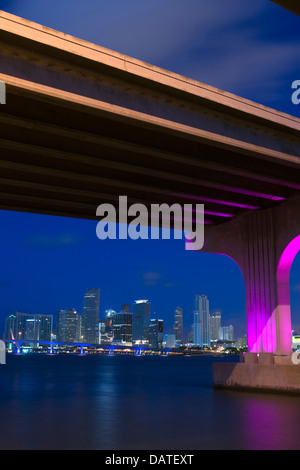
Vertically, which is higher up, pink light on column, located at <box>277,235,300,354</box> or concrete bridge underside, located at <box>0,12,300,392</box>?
concrete bridge underside, located at <box>0,12,300,392</box>

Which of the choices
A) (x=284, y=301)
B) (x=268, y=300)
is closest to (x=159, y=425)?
(x=268, y=300)

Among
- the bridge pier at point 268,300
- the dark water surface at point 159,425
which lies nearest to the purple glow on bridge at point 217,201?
the bridge pier at point 268,300

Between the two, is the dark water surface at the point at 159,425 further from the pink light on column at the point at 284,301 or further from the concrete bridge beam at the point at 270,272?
the concrete bridge beam at the point at 270,272

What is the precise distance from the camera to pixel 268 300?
2730 centimetres

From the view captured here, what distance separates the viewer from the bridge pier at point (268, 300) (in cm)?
2616

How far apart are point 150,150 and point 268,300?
11.9 meters

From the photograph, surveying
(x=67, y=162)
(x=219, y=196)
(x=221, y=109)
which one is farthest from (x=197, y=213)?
(x=221, y=109)

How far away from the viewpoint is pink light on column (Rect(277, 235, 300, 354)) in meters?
26.6

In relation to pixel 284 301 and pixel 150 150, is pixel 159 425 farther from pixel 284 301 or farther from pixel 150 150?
pixel 284 301

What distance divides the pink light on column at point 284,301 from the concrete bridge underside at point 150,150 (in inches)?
2.2

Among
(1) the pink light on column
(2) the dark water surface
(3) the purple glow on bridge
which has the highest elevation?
(3) the purple glow on bridge

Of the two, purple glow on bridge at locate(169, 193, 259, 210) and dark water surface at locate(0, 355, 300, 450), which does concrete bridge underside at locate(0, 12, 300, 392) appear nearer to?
purple glow on bridge at locate(169, 193, 259, 210)

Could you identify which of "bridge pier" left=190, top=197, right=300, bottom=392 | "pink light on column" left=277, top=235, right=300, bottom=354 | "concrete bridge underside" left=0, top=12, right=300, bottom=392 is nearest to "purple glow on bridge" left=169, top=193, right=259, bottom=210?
"concrete bridge underside" left=0, top=12, right=300, bottom=392
